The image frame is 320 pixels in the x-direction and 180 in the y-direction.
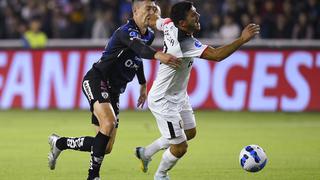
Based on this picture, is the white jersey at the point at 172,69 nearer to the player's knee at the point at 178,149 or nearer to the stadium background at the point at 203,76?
the player's knee at the point at 178,149

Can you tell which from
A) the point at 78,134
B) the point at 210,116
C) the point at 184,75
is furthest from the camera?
the point at 210,116

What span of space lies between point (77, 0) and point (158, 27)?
14.4 m

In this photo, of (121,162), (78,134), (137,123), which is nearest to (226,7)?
(137,123)

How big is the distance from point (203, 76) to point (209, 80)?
0.18m

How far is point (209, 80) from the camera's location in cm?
1984

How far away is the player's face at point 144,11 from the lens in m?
9.49

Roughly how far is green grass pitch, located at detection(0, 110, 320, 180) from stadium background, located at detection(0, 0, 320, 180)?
35 mm

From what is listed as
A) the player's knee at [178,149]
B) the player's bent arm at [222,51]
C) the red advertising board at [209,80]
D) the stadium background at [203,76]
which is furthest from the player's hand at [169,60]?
the red advertising board at [209,80]

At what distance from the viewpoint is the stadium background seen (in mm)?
15914

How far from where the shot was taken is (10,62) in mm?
20438

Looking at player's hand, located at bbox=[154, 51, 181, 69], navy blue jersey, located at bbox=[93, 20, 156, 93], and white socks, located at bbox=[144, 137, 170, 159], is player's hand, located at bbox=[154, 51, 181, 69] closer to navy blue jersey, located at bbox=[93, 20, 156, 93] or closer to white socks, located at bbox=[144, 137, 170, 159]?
navy blue jersey, located at bbox=[93, 20, 156, 93]

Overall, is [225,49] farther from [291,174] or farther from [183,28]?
[291,174]

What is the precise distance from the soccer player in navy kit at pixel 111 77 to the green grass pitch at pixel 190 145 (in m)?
0.84

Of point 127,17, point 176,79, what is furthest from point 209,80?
point 176,79
